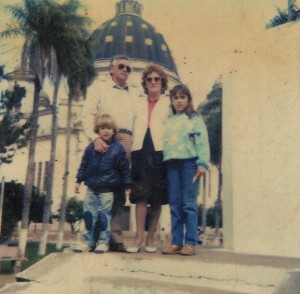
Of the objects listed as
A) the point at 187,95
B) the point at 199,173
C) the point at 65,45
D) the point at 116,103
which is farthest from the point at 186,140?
the point at 65,45

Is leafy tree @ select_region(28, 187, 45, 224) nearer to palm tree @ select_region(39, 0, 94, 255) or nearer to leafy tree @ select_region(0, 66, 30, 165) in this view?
palm tree @ select_region(39, 0, 94, 255)

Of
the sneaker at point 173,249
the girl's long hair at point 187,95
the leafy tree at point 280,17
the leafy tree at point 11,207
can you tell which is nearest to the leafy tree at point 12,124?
the leafy tree at point 11,207

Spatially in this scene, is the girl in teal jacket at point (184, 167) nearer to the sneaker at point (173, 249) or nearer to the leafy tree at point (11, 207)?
the sneaker at point (173, 249)

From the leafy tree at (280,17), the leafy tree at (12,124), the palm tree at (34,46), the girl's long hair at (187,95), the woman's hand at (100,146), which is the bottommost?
the woman's hand at (100,146)

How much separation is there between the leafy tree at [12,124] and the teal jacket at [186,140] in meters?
3.95

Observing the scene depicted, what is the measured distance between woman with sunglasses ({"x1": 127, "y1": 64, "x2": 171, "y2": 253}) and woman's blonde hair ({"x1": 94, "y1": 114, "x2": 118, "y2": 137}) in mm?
249

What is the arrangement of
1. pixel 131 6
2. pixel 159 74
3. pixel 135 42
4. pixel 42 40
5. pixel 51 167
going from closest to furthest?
pixel 159 74, pixel 131 6, pixel 42 40, pixel 51 167, pixel 135 42

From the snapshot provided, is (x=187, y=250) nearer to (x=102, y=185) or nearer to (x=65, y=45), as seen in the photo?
(x=102, y=185)

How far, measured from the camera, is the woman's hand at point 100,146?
352 centimetres

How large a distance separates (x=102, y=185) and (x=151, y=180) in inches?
17.7

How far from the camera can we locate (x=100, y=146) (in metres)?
3.53

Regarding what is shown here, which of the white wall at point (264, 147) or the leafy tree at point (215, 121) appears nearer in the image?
the white wall at point (264, 147)

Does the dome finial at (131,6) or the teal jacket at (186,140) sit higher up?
the dome finial at (131,6)

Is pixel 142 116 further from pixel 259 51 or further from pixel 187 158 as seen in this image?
pixel 259 51
